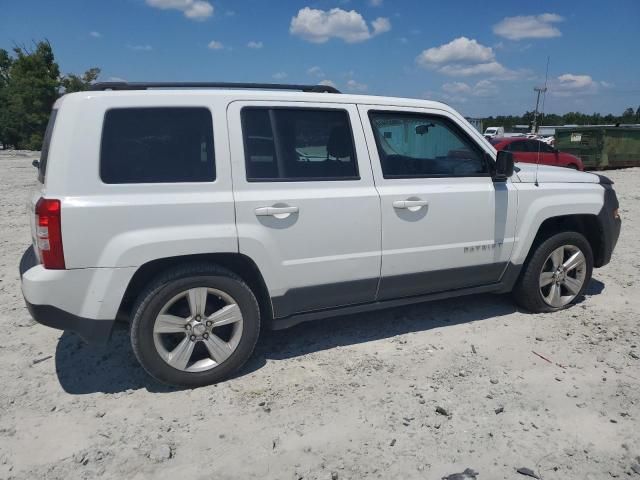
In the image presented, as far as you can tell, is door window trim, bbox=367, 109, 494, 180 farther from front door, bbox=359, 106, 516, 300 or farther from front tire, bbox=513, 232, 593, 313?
Answer: front tire, bbox=513, 232, 593, 313

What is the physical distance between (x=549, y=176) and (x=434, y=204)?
4.29 ft

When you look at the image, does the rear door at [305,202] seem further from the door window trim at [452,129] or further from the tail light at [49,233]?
the tail light at [49,233]

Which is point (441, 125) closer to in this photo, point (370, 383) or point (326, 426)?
point (370, 383)

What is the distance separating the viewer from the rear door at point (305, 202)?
3092 mm

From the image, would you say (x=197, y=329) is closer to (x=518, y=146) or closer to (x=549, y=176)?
(x=549, y=176)

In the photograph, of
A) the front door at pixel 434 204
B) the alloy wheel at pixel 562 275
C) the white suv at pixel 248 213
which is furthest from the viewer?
the alloy wheel at pixel 562 275

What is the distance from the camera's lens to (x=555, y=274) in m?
4.36

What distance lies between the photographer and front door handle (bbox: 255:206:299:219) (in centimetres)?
308

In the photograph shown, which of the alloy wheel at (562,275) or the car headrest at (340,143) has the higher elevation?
the car headrest at (340,143)

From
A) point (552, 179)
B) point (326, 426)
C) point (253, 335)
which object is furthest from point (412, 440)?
point (552, 179)

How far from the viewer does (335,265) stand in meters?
3.38

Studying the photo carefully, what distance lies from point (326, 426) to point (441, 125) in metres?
2.47

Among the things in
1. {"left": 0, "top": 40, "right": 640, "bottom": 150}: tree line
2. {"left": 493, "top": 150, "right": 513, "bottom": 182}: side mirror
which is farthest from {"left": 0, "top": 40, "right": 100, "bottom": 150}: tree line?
{"left": 493, "top": 150, "right": 513, "bottom": 182}: side mirror

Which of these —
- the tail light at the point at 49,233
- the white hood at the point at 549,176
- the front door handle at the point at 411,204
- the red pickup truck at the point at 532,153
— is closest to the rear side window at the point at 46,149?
the tail light at the point at 49,233
